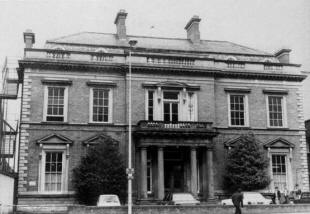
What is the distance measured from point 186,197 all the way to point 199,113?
7639 millimetres

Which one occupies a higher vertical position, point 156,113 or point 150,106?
point 150,106

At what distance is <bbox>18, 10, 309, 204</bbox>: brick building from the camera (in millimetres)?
31906

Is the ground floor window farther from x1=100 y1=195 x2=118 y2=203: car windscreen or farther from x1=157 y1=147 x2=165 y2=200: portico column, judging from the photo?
x1=100 y1=195 x2=118 y2=203: car windscreen

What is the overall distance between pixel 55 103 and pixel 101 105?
3303mm

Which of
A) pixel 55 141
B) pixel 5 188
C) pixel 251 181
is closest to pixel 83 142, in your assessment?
pixel 55 141

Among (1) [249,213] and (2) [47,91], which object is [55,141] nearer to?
(2) [47,91]

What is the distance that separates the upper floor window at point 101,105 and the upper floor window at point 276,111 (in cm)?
1272

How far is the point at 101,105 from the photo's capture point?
3375 cm

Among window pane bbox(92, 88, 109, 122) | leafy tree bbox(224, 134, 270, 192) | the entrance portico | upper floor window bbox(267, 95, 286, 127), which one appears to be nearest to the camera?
the entrance portico

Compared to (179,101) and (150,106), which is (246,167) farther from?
(150,106)

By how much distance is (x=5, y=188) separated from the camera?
3222 centimetres

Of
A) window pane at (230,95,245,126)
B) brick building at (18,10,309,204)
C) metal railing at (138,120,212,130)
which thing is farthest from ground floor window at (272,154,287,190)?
metal railing at (138,120,212,130)

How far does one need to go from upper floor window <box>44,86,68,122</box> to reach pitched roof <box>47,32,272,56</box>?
199 inches

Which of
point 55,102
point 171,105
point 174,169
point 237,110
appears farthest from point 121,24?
point 174,169
